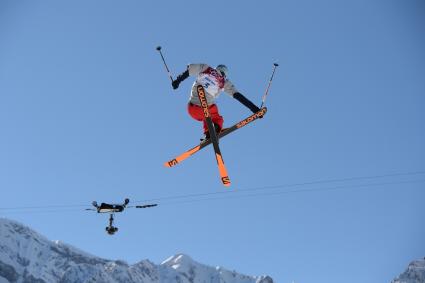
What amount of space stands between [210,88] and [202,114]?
77 cm

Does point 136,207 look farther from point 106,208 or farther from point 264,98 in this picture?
point 264,98

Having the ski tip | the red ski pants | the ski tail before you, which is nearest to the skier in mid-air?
the red ski pants

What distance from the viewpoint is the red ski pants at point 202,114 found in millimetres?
17737

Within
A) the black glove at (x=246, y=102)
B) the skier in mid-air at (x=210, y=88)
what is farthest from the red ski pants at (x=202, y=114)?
the black glove at (x=246, y=102)

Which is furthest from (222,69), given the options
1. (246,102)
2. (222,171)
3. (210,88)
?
(222,171)

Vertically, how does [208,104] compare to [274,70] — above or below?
below

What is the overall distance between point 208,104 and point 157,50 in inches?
79.4

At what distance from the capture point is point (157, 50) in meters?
17.8

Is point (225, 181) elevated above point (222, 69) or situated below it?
below

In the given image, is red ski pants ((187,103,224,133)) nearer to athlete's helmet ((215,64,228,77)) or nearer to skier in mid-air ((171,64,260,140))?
skier in mid-air ((171,64,260,140))

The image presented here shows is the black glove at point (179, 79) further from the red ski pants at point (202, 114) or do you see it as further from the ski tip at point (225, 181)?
the ski tip at point (225, 181)

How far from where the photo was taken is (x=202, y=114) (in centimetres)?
1777

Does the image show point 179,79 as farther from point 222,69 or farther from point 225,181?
point 225,181

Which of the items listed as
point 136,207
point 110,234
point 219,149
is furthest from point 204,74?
point 110,234
